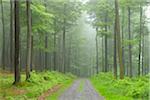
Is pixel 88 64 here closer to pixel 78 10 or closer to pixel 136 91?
pixel 78 10

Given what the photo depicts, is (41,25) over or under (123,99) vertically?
over

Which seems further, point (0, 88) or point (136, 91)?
point (0, 88)

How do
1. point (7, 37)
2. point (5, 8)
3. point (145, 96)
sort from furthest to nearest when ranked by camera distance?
point (7, 37)
point (5, 8)
point (145, 96)

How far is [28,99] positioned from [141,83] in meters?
9.23

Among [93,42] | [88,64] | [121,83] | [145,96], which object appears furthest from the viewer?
[93,42]

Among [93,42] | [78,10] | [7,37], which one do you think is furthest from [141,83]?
[93,42]

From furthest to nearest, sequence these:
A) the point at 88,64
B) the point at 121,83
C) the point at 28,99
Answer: the point at 88,64
the point at 121,83
the point at 28,99

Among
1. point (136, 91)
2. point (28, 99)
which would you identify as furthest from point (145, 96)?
point (28, 99)

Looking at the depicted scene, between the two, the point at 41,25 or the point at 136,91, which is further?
the point at 41,25

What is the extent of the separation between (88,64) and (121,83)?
74.1m

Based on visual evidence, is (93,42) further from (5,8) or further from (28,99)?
(28,99)

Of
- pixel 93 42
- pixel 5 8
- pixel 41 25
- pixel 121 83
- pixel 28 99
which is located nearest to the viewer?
pixel 28 99

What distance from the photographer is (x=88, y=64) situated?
103125 millimetres

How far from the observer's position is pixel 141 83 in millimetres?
24438
